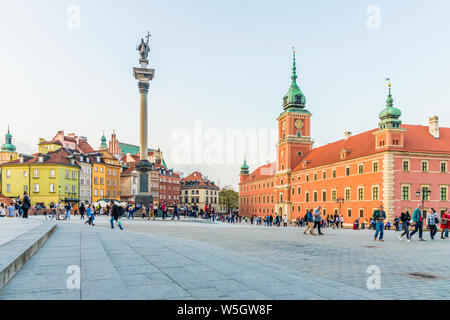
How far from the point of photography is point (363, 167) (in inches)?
2306

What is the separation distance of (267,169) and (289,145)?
2649 centimetres

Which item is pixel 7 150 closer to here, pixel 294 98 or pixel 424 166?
pixel 294 98

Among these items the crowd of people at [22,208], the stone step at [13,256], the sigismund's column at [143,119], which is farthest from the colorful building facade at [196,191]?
the stone step at [13,256]

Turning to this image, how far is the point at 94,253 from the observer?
9117 mm

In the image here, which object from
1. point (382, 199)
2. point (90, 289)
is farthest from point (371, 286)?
point (382, 199)

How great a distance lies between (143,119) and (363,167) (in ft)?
116

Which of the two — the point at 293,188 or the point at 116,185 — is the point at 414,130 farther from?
the point at 116,185

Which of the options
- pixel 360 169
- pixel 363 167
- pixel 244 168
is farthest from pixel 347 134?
pixel 244 168

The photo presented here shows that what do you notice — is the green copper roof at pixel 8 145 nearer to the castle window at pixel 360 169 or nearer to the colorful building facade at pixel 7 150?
the colorful building facade at pixel 7 150

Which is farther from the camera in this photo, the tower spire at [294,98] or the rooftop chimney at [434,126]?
the tower spire at [294,98]

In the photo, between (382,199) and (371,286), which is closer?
(371,286)

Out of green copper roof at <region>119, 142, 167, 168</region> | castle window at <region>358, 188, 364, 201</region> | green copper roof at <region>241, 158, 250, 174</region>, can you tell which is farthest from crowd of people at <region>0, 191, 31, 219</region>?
green copper roof at <region>241, 158, 250, 174</region>

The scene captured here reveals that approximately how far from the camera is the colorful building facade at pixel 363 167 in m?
52.8

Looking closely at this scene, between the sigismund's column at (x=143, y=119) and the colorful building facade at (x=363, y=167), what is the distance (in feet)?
92.1
